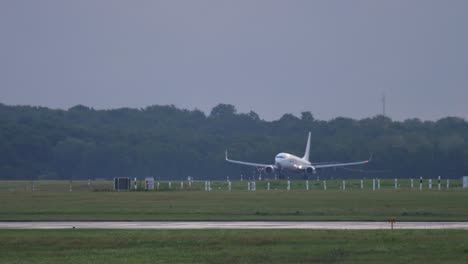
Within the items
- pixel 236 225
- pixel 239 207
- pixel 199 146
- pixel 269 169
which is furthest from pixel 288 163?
pixel 236 225

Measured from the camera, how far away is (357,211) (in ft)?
155

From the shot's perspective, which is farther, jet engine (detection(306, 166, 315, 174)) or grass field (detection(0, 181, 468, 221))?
jet engine (detection(306, 166, 315, 174))

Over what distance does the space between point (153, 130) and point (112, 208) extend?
393 feet

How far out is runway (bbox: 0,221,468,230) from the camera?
119 feet

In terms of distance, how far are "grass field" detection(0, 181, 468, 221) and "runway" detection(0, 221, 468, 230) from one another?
2.79m

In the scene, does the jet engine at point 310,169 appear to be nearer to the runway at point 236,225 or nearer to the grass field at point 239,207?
the grass field at point 239,207

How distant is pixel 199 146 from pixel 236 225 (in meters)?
126

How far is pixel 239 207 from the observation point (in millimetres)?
51375
